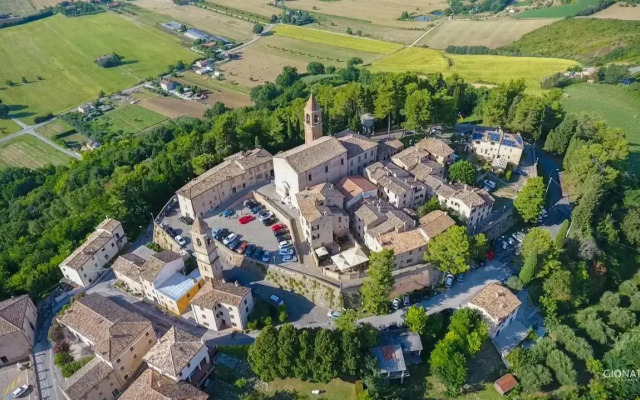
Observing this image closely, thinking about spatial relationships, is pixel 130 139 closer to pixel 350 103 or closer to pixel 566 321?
pixel 350 103

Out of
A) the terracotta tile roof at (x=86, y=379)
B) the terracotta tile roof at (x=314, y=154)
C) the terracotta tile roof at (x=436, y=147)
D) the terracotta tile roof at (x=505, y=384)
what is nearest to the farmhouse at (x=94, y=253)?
the terracotta tile roof at (x=86, y=379)

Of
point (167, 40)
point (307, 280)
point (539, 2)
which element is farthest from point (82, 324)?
point (539, 2)

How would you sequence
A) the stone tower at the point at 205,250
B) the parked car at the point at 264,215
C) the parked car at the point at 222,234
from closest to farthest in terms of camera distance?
the stone tower at the point at 205,250 → the parked car at the point at 222,234 → the parked car at the point at 264,215

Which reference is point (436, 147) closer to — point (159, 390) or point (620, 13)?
point (159, 390)

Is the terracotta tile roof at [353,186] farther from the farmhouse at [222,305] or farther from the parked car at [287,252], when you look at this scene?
the farmhouse at [222,305]

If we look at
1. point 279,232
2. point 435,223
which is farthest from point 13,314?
point 435,223

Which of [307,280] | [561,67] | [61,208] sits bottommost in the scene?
[61,208]

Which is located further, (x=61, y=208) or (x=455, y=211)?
(x=61, y=208)
